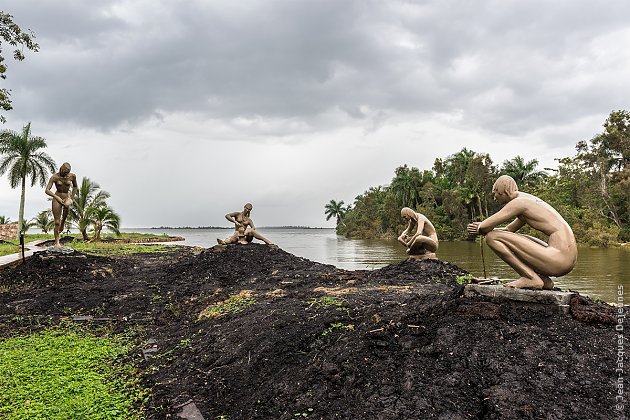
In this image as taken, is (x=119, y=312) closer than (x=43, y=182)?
Yes

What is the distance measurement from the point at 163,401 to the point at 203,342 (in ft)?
5.17

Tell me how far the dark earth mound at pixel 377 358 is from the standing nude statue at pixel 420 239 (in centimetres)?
358

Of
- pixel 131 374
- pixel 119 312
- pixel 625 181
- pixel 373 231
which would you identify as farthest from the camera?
pixel 373 231

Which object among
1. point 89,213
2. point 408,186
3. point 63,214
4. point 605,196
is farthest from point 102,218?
point 408,186

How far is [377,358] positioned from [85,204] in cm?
2924

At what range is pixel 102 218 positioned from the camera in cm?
2606

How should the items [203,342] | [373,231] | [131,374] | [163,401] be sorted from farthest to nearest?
1. [373,231]
2. [203,342]
3. [131,374]
4. [163,401]

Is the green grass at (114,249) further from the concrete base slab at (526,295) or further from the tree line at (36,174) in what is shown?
the concrete base slab at (526,295)

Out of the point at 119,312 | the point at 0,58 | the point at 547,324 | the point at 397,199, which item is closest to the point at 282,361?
the point at 547,324

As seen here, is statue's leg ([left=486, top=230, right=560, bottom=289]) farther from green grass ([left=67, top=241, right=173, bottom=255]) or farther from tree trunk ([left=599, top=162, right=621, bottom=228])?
tree trunk ([left=599, top=162, right=621, bottom=228])

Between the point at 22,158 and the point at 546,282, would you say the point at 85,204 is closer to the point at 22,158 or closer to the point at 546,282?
the point at 22,158

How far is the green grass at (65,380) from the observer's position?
3.89 m

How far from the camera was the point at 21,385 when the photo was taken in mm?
4449

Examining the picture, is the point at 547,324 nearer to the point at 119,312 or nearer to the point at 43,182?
the point at 119,312
